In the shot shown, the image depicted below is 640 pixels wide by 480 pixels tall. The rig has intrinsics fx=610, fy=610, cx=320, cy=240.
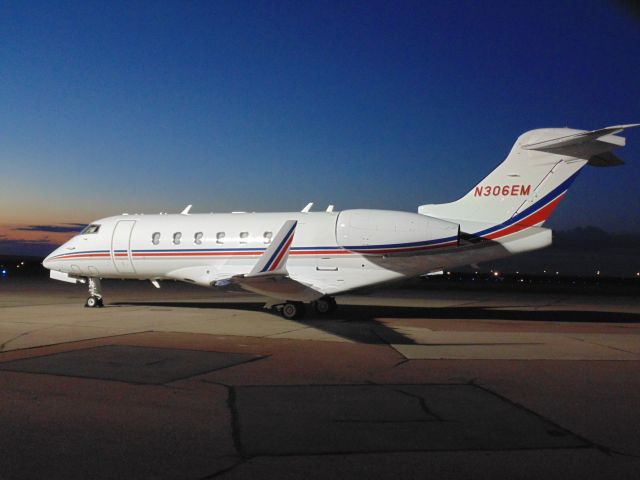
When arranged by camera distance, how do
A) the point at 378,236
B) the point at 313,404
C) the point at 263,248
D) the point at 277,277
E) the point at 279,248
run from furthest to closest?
the point at 263,248 → the point at 378,236 → the point at 277,277 → the point at 279,248 → the point at 313,404

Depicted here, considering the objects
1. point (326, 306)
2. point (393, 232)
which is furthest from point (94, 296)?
point (393, 232)

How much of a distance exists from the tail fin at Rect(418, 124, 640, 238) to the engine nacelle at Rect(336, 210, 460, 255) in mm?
854

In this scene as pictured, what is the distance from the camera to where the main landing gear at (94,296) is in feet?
64.4

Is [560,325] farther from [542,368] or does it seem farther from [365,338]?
[542,368]

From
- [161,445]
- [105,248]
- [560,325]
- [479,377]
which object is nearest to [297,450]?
[161,445]

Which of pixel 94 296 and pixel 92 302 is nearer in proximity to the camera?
pixel 92 302

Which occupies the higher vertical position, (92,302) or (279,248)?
(279,248)

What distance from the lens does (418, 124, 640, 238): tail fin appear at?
1466 centimetres

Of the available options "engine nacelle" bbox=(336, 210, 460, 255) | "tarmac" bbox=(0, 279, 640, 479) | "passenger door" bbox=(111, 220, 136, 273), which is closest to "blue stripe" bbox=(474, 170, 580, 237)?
"engine nacelle" bbox=(336, 210, 460, 255)

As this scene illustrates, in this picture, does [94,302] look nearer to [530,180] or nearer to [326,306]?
[326,306]

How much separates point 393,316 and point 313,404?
460 inches

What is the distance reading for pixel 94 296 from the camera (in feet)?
65.3

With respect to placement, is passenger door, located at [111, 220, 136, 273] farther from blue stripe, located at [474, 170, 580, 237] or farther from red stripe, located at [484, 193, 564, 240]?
red stripe, located at [484, 193, 564, 240]

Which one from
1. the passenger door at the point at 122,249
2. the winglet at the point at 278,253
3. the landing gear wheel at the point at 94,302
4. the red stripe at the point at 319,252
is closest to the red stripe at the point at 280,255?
the winglet at the point at 278,253
